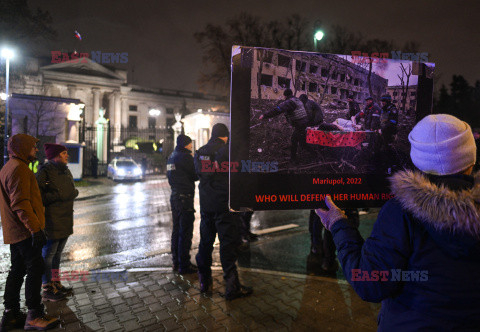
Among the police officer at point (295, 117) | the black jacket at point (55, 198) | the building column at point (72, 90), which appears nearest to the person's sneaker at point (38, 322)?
the black jacket at point (55, 198)

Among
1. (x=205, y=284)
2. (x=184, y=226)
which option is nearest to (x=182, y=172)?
(x=184, y=226)

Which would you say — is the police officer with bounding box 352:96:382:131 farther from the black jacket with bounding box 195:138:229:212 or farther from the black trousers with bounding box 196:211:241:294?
the black trousers with bounding box 196:211:241:294

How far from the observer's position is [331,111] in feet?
7.14

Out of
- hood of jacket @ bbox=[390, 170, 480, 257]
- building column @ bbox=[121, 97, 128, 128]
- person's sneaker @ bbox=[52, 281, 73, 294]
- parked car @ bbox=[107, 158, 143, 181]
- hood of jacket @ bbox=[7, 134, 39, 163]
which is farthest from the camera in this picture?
building column @ bbox=[121, 97, 128, 128]

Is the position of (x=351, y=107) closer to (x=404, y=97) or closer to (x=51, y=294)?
(x=404, y=97)

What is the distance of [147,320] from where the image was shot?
3750 mm

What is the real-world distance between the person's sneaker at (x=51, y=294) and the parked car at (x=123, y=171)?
63.2 feet

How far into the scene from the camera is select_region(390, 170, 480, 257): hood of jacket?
53.3 inches

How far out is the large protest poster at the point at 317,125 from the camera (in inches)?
80.7

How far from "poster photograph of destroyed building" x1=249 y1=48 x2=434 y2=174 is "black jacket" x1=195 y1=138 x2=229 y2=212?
2103 mm

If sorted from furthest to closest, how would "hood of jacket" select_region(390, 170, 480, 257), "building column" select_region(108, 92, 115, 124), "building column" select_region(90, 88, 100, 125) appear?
"building column" select_region(108, 92, 115, 124)
"building column" select_region(90, 88, 100, 125)
"hood of jacket" select_region(390, 170, 480, 257)

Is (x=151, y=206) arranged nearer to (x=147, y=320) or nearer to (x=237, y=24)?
(x=147, y=320)

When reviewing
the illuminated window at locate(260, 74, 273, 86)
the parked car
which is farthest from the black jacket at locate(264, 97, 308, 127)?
the parked car

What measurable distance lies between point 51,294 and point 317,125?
4197mm
